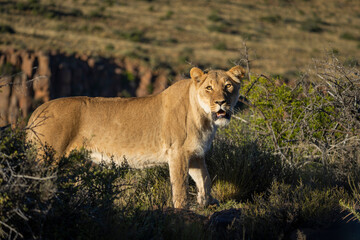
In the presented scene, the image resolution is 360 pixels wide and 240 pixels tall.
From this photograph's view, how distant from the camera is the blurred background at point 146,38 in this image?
31062 mm

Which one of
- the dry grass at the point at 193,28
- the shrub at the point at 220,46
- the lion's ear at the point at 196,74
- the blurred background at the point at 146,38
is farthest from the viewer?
the shrub at the point at 220,46

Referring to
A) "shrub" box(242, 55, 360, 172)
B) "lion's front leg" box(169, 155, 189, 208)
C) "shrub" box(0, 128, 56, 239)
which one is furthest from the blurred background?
"shrub" box(0, 128, 56, 239)

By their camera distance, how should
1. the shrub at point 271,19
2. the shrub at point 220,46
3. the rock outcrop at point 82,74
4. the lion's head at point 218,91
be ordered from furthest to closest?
1. the shrub at point 271,19
2. the shrub at point 220,46
3. the rock outcrop at point 82,74
4. the lion's head at point 218,91

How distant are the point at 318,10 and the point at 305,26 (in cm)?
881

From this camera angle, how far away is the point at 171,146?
653cm

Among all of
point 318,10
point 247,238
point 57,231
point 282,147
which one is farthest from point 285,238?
point 318,10

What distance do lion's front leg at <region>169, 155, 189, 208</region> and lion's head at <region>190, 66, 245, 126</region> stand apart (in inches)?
27.9

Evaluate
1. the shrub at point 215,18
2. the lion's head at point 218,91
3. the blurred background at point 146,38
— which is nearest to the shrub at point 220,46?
the blurred background at point 146,38

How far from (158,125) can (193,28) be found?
47095mm

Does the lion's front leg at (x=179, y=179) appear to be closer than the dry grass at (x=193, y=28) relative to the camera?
Yes

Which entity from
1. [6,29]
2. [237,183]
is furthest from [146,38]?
[237,183]

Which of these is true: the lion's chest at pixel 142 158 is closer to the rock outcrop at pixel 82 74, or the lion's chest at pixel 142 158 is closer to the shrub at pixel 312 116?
the shrub at pixel 312 116

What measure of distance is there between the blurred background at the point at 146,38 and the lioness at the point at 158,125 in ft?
61.2

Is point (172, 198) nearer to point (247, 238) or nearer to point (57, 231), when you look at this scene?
point (247, 238)
